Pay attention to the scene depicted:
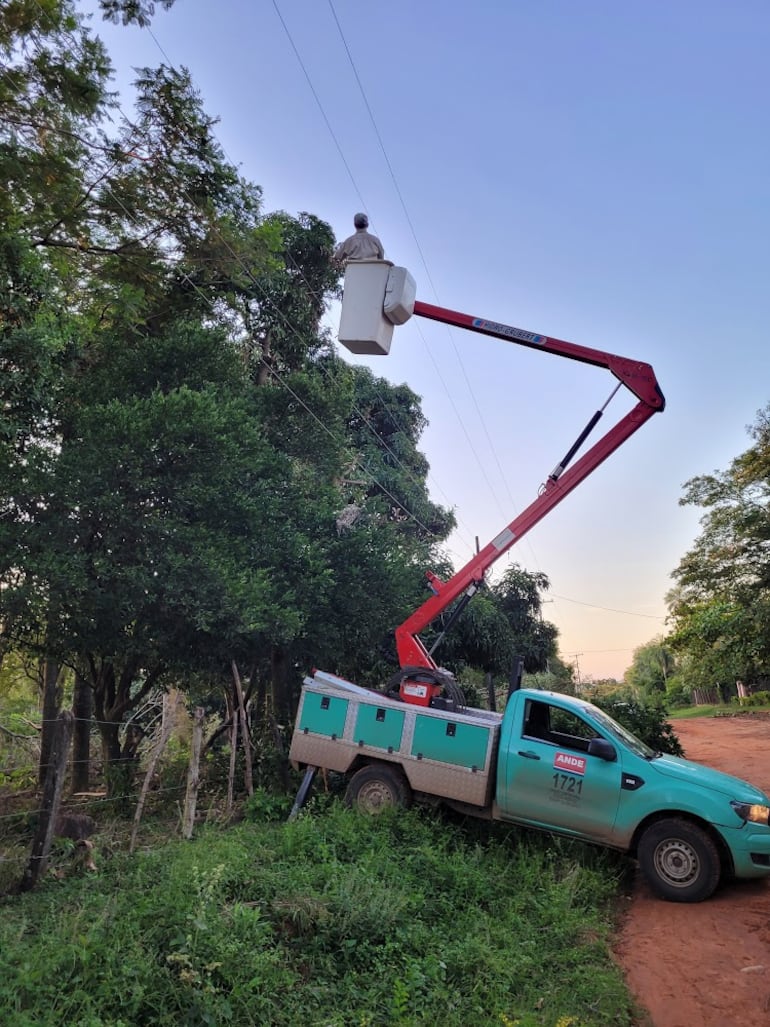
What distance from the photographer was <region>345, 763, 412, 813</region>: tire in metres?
8.62

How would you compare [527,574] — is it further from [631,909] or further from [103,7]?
[103,7]

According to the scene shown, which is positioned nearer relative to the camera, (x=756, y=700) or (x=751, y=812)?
(x=751, y=812)

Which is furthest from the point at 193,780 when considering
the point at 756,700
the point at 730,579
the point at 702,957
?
the point at 756,700

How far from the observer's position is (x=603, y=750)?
7395mm

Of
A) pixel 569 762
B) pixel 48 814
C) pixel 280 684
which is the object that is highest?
pixel 280 684

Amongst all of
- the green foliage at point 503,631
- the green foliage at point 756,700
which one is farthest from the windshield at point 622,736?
the green foliage at point 756,700

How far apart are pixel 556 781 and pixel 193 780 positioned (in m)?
4.43

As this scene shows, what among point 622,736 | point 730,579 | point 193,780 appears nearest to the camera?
point 622,736

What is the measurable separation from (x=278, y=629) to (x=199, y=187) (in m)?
7.64

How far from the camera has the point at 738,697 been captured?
125ft

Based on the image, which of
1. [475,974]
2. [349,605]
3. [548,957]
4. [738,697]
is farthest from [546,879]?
[738,697]

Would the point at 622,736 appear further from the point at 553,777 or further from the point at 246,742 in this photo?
the point at 246,742

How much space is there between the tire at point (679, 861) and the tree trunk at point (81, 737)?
25.8ft

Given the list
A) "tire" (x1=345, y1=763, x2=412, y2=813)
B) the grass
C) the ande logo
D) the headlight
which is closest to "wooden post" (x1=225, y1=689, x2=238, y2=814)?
"tire" (x1=345, y1=763, x2=412, y2=813)
